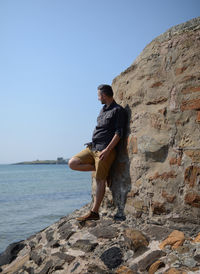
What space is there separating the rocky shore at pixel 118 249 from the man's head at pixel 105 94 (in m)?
1.59

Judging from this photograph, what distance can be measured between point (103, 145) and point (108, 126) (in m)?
0.27

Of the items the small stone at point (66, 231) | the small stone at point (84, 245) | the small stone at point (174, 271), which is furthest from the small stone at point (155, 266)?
the small stone at point (66, 231)

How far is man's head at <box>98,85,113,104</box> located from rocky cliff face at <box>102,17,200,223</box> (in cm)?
28

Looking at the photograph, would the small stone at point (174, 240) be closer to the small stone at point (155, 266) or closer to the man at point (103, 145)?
the small stone at point (155, 266)

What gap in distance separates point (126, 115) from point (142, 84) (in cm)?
49

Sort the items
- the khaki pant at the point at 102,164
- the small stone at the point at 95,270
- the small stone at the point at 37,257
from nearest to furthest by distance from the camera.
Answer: the small stone at the point at 95,270 < the small stone at the point at 37,257 < the khaki pant at the point at 102,164

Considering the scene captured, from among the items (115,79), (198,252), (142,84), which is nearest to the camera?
(198,252)

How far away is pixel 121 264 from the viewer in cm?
278

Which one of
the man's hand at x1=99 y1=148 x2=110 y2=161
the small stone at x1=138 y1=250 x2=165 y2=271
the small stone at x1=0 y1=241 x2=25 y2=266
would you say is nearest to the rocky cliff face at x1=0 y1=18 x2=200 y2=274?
the small stone at x1=138 y1=250 x2=165 y2=271

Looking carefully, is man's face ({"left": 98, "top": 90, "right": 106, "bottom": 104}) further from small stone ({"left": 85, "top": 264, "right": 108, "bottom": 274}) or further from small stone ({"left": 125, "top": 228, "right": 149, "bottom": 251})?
small stone ({"left": 85, "top": 264, "right": 108, "bottom": 274})

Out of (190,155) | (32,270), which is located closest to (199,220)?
(190,155)

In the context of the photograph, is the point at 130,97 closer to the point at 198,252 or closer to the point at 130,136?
the point at 130,136

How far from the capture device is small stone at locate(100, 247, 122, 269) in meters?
2.79

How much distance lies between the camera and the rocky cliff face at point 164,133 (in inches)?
120
